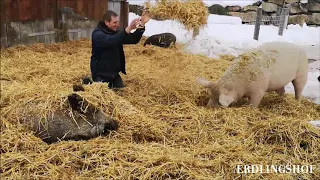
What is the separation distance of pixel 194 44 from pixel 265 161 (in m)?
7.36

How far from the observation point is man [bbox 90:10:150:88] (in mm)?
5242

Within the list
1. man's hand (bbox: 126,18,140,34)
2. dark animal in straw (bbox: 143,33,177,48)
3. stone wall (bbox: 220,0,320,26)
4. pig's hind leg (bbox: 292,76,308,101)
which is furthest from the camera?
stone wall (bbox: 220,0,320,26)

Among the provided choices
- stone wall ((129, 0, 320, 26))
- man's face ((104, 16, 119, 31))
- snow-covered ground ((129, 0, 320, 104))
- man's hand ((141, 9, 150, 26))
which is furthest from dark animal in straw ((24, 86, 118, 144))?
stone wall ((129, 0, 320, 26))

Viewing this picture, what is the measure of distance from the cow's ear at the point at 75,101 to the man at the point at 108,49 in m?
1.34

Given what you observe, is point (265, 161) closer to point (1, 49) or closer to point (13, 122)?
point (13, 122)

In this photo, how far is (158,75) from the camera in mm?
6875

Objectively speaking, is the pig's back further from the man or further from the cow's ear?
the cow's ear

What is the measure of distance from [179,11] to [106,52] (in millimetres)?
1315

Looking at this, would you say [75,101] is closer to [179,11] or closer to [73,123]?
[73,123]

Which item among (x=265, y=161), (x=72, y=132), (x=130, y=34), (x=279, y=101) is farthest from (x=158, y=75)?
(x=265, y=161)

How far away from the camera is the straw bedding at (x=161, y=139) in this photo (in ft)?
10.7

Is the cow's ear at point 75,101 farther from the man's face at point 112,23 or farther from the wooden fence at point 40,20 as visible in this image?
the wooden fence at point 40,20

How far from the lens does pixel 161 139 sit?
159 inches

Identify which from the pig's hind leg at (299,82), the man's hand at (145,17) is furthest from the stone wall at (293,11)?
the man's hand at (145,17)
